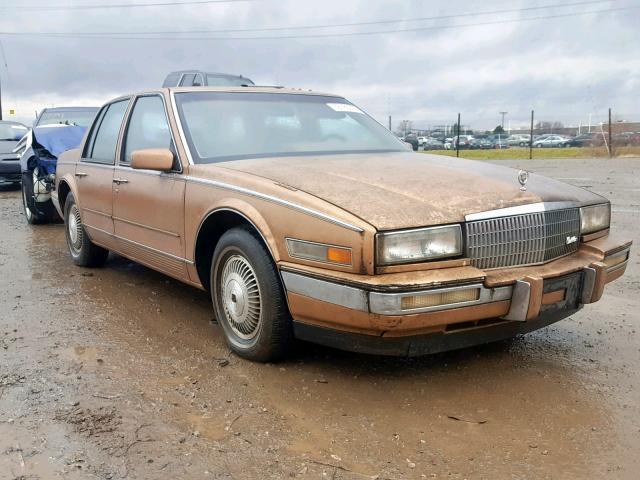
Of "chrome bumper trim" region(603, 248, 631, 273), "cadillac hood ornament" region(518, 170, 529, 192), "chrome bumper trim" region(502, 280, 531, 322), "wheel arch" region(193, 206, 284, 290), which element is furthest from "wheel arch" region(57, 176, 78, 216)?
"chrome bumper trim" region(603, 248, 631, 273)

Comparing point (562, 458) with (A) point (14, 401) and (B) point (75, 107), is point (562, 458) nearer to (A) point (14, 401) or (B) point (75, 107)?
(A) point (14, 401)

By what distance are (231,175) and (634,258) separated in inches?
171

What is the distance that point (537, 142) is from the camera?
34.8 m

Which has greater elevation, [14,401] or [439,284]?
[439,284]

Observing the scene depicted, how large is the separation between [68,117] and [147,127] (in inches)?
271

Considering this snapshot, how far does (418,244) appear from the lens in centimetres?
288

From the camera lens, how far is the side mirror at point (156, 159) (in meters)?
3.95

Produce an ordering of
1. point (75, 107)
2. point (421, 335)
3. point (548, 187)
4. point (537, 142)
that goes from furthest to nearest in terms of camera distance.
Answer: point (537, 142), point (75, 107), point (548, 187), point (421, 335)

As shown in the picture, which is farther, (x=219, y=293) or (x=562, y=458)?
(x=219, y=293)

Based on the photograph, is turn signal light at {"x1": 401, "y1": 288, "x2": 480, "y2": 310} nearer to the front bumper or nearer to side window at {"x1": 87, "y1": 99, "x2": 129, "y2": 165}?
the front bumper

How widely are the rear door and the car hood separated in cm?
170

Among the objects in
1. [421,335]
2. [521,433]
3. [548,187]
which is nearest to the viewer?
[521,433]

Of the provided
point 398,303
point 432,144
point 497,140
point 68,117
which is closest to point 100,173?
point 398,303

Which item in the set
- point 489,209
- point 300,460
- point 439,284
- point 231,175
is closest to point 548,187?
point 489,209
